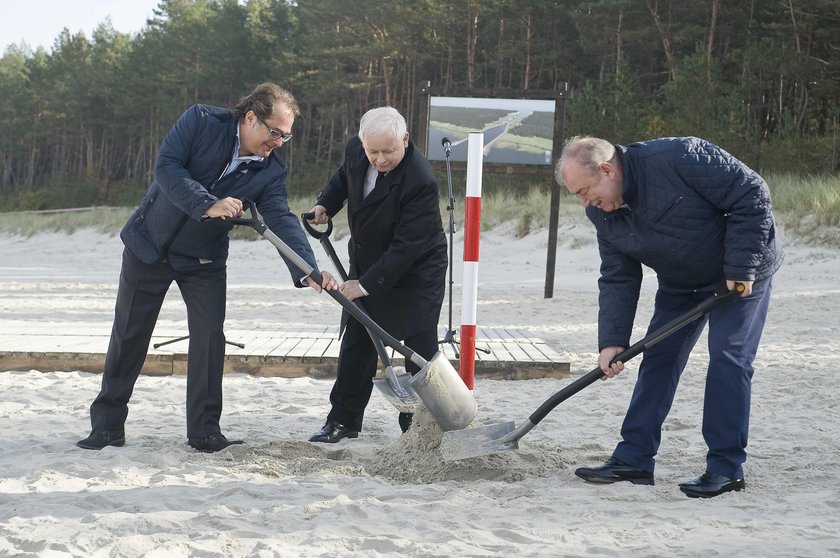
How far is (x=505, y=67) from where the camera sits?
3784 cm

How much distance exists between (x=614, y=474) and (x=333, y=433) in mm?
1550

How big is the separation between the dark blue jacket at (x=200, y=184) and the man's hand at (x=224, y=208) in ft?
0.49

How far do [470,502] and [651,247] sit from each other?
126 cm

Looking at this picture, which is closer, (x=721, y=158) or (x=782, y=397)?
(x=721, y=158)

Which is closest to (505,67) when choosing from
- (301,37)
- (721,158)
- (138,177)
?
(301,37)

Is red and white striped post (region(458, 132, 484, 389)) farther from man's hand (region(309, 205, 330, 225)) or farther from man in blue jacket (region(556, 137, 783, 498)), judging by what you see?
man in blue jacket (region(556, 137, 783, 498))

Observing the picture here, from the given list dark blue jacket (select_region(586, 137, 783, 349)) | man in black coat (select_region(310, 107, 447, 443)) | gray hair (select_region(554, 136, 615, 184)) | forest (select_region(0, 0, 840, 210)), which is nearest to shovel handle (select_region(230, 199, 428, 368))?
man in black coat (select_region(310, 107, 447, 443))

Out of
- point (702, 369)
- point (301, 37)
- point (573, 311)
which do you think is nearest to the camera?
point (702, 369)

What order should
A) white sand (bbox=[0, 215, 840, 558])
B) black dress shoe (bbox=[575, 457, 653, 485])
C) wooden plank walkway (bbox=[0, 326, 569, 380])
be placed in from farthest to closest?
wooden plank walkway (bbox=[0, 326, 569, 380]) → black dress shoe (bbox=[575, 457, 653, 485]) → white sand (bbox=[0, 215, 840, 558])

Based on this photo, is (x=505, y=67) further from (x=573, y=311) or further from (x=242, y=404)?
(x=242, y=404)

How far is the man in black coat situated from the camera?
4523 millimetres

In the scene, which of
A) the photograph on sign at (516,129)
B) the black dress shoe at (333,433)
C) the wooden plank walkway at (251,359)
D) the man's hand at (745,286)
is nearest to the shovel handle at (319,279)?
the black dress shoe at (333,433)

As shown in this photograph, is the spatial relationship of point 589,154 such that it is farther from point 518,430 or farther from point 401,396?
point 401,396

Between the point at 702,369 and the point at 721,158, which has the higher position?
the point at 721,158
